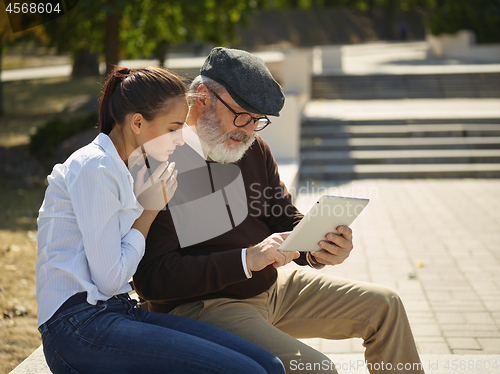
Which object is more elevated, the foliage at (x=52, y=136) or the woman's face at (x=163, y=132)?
the woman's face at (x=163, y=132)

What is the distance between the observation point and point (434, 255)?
553cm

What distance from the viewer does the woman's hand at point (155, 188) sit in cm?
213

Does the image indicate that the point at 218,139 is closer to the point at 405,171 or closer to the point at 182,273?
the point at 182,273

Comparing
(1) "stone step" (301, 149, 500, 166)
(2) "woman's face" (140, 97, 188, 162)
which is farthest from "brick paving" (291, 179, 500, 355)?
(2) "woman's face" (140, 97, 188, 162)

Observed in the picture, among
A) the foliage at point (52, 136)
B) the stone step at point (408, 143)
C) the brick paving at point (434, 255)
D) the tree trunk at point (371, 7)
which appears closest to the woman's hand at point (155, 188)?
the brick paving at point (434, 255)

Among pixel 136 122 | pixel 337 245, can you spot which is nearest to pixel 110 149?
pixel 136 122

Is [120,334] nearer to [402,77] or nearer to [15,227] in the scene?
[15,227]

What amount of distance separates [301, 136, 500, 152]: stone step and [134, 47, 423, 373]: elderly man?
299 inches

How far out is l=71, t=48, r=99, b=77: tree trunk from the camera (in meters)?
21.4

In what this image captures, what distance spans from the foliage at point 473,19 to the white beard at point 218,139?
75.6ft

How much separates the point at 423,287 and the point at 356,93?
36.1 ft

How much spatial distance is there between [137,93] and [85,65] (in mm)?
20969

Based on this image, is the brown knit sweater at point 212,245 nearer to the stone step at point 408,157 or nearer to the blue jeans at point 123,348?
the blue jeans at point 123,348

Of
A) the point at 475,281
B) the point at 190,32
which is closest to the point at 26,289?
the point at 475,281
